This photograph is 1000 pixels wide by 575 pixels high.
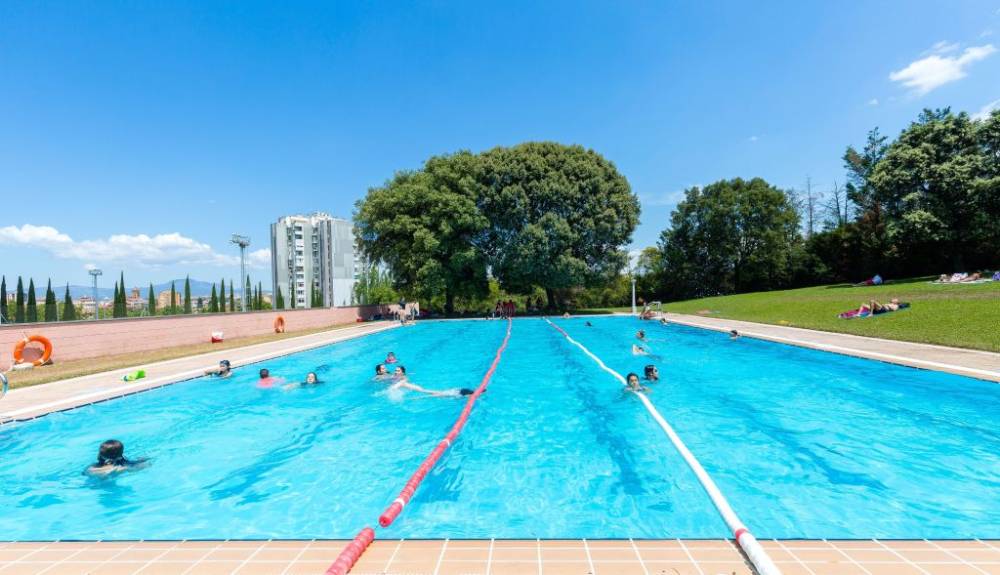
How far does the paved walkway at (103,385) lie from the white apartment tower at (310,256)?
286 feet

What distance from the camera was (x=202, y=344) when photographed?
56.3ft

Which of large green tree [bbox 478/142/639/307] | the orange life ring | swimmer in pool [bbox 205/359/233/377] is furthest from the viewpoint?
large green tree [bbox 478/142/639/307]

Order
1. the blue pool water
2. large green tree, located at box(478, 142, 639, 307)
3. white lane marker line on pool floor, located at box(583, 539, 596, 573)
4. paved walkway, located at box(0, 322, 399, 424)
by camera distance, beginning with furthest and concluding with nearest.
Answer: large green tree, located at box(478, 142, 639, 307), paved walkway, located at box(0, 322, 399, 424), the blue pool water, white lane marker line on pool floor, located at box(583, 539, 596, 573)

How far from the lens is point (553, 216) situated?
29.9 meters

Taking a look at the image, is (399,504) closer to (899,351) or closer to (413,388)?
(413,388)

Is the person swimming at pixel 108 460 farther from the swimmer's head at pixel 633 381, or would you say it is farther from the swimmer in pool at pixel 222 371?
the swimmer's head at pixel 633 381

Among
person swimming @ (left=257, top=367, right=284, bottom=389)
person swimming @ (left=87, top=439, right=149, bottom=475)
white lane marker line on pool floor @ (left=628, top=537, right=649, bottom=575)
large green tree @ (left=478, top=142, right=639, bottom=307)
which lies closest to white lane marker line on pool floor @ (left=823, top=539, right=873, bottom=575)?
white lane marker line on pool floor @ (left=628, top=537, right=649, bottom=575)

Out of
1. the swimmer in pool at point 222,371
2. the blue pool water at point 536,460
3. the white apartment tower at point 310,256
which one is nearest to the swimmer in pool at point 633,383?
the blue pool water at point 536,460

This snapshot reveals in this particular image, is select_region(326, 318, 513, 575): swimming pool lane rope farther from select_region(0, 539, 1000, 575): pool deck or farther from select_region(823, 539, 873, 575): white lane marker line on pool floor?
select_region(823, 539, 873, 575): white lane marker line on pool floor

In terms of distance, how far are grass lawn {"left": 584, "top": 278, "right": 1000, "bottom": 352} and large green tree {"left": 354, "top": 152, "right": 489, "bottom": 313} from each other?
16244 millimetres

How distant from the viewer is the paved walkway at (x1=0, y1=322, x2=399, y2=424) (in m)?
7.33

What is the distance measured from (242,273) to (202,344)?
33.0 feet

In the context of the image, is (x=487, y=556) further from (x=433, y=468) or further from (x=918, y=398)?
(x=918, y=398)

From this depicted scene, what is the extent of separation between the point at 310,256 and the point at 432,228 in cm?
7954
